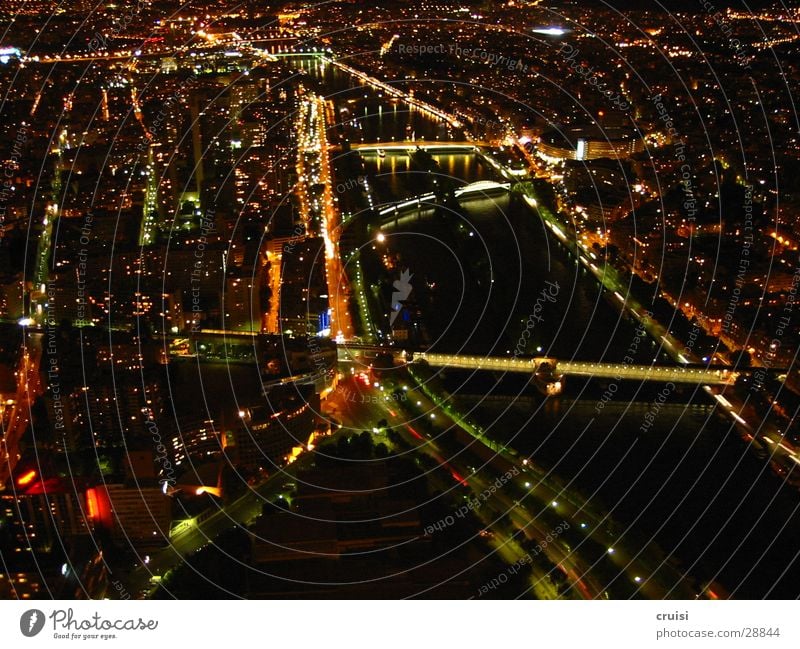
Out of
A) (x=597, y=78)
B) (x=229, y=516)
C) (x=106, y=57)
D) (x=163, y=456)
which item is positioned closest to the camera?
(x=229, y=516)

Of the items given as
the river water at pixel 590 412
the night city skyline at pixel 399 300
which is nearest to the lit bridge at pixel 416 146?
the night city skyline at pixel 399 300

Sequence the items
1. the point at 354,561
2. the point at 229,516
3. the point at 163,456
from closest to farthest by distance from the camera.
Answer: the point at 354,561
the point at 229,516
the point at 163,456

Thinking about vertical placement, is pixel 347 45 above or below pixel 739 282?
above

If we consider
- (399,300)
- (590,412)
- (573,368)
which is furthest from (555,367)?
(399,300)

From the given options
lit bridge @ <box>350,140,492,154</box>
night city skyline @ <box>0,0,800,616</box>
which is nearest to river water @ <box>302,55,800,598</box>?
night city skyline @ <box>0,0,800,616</box>

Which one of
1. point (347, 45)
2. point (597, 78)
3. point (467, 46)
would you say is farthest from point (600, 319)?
point (347, 45)

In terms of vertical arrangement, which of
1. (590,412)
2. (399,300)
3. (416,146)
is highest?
(416,146)

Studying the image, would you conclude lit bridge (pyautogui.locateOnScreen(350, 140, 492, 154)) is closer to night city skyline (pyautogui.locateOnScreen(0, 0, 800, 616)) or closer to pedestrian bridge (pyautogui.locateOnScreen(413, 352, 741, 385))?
night city skyline (pyautogui.locateOnScreen(0, 0, 800, 616))

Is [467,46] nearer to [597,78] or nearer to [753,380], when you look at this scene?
[597,78]

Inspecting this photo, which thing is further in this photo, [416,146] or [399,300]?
[416,146]

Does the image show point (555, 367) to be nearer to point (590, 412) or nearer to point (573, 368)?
point (573, 368)
